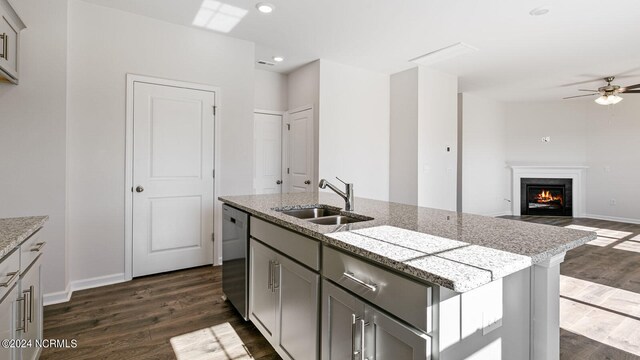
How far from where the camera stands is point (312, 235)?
1.46m

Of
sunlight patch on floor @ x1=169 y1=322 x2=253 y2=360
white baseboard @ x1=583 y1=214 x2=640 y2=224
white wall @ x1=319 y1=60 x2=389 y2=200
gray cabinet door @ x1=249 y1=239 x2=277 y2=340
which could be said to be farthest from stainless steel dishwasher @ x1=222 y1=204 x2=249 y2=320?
white baseboard @ x1=583 y1=214 x2=640 y2=224

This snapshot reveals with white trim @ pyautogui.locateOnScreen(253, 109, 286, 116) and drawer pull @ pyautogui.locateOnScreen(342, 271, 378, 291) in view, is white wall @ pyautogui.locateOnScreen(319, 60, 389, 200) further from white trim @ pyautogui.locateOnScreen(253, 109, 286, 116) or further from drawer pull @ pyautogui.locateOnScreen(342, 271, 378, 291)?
drawer pull @ pyautogui.locateOnScreen(342, 271, 378, 291)

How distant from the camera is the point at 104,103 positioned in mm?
3115

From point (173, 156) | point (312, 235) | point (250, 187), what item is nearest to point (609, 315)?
point (312, 235)

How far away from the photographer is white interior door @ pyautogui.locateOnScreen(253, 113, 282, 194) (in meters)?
5.07

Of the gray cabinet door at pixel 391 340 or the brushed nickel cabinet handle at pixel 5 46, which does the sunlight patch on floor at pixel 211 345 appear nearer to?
the gray cabinet door at pixel 391 340

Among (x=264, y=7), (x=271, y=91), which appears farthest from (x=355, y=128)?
(x=264, y=7)

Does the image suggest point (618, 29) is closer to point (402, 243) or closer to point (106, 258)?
point (402, 243)

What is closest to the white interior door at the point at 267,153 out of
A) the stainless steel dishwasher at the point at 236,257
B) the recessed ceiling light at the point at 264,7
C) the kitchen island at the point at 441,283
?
the recessed ceiling light at the point at 264,7

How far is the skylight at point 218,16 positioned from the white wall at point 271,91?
1.47 metres

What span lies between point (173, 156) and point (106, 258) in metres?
1.22

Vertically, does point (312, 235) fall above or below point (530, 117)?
below

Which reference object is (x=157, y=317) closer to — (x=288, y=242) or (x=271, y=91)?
(x=288, y=242)

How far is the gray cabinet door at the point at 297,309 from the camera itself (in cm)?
152
